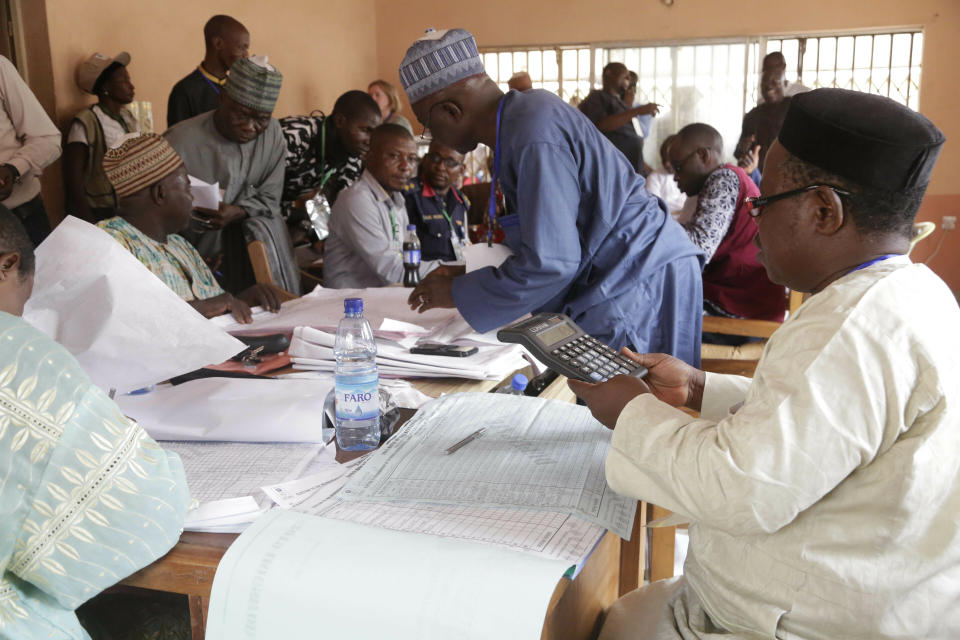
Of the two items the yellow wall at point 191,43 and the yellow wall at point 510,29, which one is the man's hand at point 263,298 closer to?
the yellow wall at point 191,43

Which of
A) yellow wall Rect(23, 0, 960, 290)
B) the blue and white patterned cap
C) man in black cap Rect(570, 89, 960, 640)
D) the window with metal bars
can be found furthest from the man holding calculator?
the window with metal bars

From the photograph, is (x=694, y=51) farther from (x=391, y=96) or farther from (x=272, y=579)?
(x=272, y=579)

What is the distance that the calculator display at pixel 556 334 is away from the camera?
1236 millimetres

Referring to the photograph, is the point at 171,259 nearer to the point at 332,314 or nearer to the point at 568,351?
the point at 332,314

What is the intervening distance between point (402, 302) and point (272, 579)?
1.42 metres

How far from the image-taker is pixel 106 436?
88 cm

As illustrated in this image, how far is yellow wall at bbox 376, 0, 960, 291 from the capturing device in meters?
7.20

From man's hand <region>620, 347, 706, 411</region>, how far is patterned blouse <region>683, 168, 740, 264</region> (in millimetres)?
1842

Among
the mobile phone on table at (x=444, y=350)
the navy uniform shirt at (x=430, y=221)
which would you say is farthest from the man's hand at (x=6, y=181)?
the mobile phone on table at (x=444, y=350)

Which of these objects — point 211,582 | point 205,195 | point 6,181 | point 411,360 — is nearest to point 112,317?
point 411,360

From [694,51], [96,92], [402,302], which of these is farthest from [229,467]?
[694,51]

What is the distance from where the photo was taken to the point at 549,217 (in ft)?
5.72

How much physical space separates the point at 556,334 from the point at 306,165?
324 centimetres

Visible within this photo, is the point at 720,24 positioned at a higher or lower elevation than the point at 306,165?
higher
